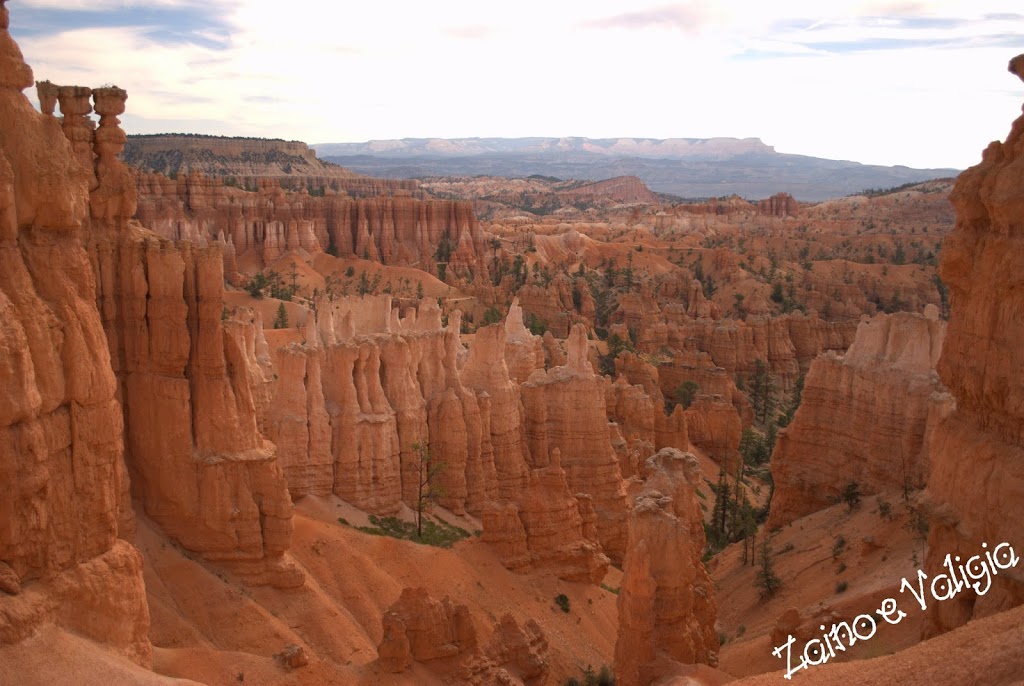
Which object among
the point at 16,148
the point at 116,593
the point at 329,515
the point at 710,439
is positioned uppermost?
the point at 16,148

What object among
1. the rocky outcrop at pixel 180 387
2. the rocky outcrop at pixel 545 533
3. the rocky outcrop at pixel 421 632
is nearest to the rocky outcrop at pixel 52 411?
the rocky outcrop at pixel 180 387

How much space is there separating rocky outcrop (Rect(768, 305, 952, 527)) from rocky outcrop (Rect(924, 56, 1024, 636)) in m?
11.6

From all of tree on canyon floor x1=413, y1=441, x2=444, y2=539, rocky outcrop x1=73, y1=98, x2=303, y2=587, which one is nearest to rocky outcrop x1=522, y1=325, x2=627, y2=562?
tree on canyon floor x1=413, y1=441, x2=444, y2=539

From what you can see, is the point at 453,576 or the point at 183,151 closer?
the point at 453,576

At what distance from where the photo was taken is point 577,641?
790 inches

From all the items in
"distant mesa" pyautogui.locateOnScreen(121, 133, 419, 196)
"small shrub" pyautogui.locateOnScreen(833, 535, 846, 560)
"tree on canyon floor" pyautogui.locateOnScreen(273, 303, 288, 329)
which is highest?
"distant mesa" pyautogui.locateOnScreen(121, 133, 419, 196)

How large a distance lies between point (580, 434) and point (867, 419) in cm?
849

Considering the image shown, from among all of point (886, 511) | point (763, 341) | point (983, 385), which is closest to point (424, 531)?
point (886, 511)

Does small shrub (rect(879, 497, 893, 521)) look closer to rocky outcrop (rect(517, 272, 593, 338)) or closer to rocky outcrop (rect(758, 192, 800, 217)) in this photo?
rocky outcrop (rect(517, 272, 593, 338))

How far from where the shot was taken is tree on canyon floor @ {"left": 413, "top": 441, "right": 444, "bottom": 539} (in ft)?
77.2

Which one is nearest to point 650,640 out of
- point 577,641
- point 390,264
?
point 577,641

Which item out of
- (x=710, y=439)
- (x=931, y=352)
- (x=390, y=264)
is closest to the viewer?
(x=931, y=352)

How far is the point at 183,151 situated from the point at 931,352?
130 metres

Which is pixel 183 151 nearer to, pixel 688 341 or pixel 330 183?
pixel 330 183
